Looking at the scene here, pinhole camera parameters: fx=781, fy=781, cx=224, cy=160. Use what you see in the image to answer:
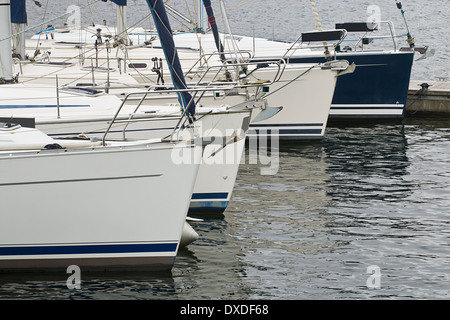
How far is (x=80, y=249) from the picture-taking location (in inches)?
363

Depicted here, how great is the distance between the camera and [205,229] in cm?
1167

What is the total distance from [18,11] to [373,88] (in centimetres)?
1031

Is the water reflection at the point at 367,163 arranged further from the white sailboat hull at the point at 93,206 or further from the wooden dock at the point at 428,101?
the white sailboat hull at the point at 93,206

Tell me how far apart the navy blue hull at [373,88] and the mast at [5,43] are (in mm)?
9291

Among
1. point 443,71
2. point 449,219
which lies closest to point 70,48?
point 449,219

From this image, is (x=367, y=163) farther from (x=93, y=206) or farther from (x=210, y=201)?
(x=93, y=206)

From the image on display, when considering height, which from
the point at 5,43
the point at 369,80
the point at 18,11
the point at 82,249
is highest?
the point at 18,11

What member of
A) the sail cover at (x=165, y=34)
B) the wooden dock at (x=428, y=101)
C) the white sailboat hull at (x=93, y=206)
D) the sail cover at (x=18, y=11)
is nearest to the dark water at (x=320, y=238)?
the white sailboat hull at (x=93, y=206)

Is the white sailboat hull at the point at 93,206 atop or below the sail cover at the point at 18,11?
below

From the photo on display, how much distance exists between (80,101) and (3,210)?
15.3 feet

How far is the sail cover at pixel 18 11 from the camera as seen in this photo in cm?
1602

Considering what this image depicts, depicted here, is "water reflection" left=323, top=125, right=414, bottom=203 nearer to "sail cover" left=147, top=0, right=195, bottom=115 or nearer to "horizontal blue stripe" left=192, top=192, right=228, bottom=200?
"horizontal blue stripe" left=192, top=192, right=228, bottom=200

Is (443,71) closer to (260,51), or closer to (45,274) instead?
(260,51)

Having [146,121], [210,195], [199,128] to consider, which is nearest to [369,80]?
[146,121]
